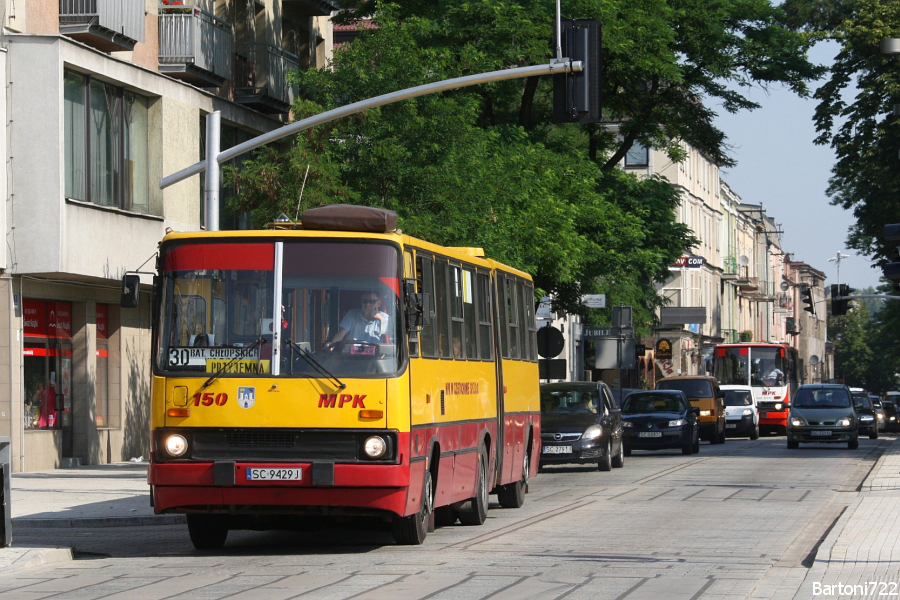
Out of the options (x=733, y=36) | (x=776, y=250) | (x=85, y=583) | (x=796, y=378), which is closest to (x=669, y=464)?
(x=733, y=36)

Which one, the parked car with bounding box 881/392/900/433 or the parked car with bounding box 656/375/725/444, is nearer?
the parked car with bounding box 656/375/725/444

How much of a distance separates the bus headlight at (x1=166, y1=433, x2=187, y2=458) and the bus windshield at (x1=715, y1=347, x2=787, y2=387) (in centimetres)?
4566

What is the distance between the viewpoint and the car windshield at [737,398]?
50.0 m

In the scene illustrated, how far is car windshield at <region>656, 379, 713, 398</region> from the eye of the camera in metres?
44.8

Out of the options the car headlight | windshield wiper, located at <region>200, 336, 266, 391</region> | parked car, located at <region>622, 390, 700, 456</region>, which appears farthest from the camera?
parked car, located at <region>622, 390, 700, 456</region>

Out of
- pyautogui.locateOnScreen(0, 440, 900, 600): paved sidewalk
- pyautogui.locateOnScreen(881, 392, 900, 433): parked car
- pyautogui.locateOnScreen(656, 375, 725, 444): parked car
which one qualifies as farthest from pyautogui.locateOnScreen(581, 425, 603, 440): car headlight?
pyautogui.locateOnScreen(881, 392, 900, 433): parked car

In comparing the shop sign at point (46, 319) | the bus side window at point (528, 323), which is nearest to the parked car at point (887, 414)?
the shop sign at point (46, 319)

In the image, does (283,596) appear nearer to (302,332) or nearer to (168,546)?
(302,332)

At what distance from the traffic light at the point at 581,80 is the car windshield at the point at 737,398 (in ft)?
106

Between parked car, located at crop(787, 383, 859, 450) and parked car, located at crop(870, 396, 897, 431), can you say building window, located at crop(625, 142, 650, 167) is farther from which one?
parked car, located at crop(787, 383, 859, 450)

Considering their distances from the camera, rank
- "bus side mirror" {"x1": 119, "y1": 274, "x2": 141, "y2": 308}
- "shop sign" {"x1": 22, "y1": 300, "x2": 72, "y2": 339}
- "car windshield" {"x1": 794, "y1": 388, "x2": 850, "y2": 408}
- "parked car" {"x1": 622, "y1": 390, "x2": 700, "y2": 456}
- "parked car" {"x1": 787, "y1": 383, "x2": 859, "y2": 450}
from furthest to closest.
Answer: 1. "car windshield" {"x1": 794, "y1": 388, "x2": 850, "y2": 408}
2. "parked car" {"x1": 787, "y1": 383, "x2": 859, "y2": 450}
3. "parked car" {"x1": 622, "y1": 390, "x2": 700, "y2": 456}
4. "shop sign" {"x1": 22, "y1": 300, "x2": 72, "y2": 339}
5. "bus side mirror" {"x1": 119, "y1": 274, "x2": 141, "y2": 308}

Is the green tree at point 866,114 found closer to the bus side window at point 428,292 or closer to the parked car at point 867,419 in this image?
the parked car at point 867,419

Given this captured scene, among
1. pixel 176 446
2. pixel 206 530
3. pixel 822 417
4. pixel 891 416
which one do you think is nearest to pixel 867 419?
pixel 822 417

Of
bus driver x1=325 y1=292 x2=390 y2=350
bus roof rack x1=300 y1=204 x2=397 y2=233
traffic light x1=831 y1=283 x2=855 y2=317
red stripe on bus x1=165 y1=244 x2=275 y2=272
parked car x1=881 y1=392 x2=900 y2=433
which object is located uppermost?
traffic light x1=831 y1=283 x2=855 y2=317
